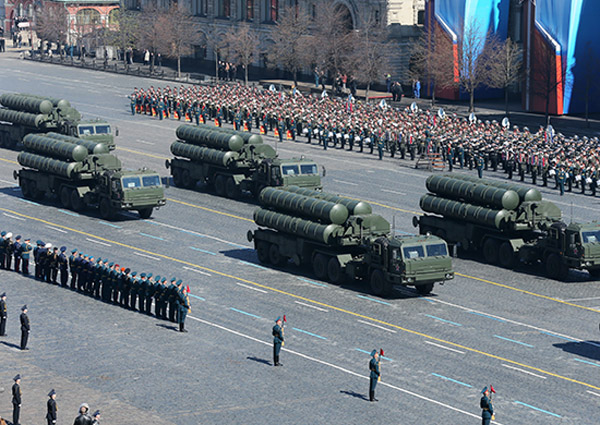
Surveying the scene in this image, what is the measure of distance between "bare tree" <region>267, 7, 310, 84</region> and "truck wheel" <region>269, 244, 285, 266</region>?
209 feet

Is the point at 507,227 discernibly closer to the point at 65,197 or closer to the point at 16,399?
the point at 65,197

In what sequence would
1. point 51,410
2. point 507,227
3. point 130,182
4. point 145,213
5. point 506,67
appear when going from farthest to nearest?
point 506,67 → point 145,213 → point 130,182 → point 507,227 → point 51,410

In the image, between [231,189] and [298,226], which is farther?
[231,189]

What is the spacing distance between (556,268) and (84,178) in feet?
84.7

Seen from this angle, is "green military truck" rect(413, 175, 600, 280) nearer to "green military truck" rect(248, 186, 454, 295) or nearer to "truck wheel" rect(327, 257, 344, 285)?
"green military truck" rect(248, 186, 454, 295)

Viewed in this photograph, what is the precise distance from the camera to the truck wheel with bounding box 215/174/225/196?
71875 millimetres

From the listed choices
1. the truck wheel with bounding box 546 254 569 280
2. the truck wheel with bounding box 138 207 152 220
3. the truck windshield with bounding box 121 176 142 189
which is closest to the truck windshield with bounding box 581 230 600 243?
the truck wheel with bounding box 546 254 569 280

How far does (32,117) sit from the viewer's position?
8631cm

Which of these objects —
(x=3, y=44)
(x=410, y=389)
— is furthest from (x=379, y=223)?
(x=3, y=44)

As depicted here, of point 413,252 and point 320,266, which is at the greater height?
point 413,252

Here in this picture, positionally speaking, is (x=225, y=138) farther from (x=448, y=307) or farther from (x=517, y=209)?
(x=448, y=307)

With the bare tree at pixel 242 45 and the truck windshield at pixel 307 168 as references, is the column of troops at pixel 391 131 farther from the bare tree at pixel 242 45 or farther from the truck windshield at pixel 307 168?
the bare tree at pixel 242 45

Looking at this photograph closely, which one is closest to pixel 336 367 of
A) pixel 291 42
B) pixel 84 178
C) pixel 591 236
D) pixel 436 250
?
pixel 436 250

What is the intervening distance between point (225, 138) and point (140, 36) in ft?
231
